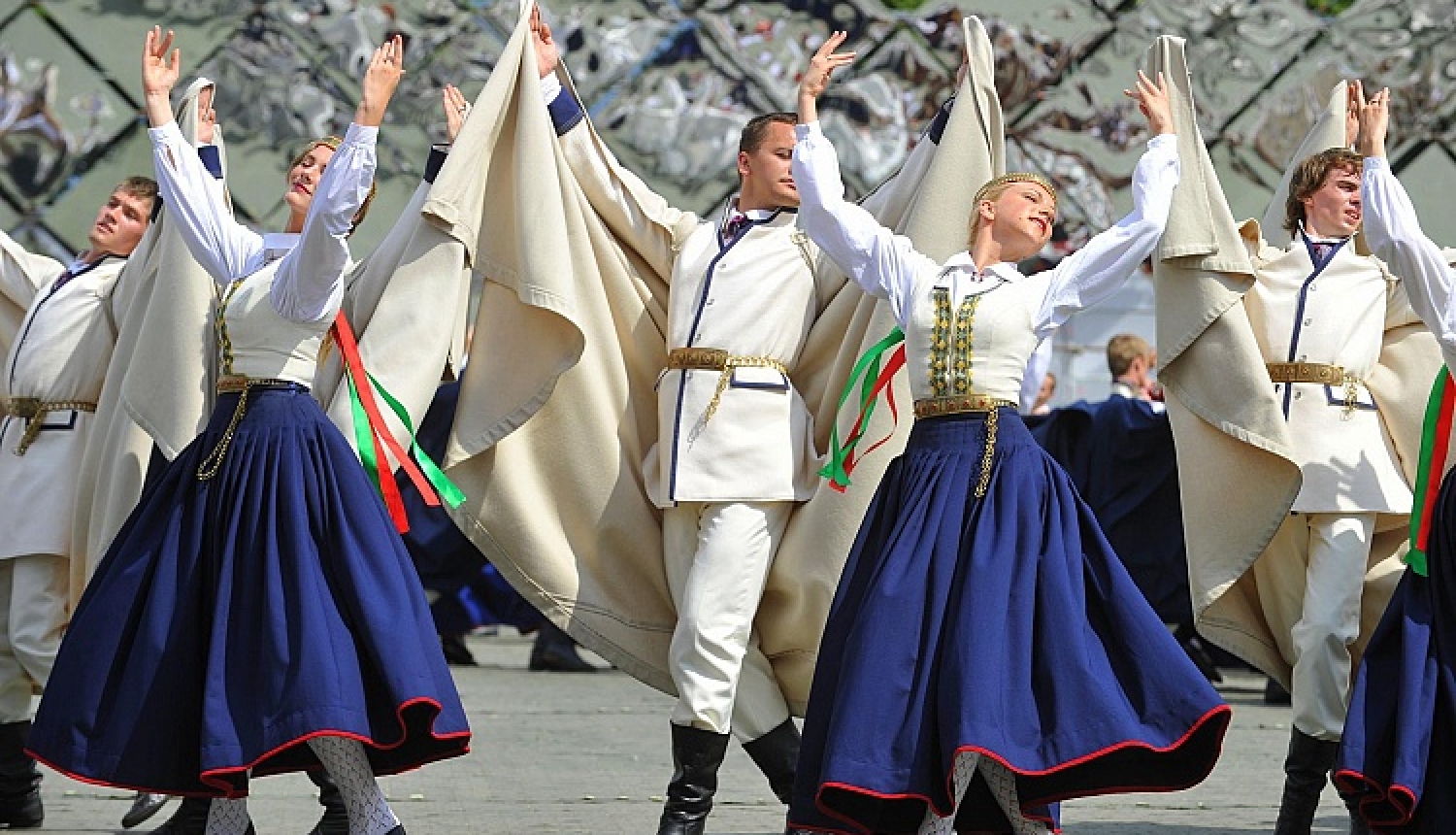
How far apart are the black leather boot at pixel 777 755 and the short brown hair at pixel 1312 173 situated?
71.1 inches

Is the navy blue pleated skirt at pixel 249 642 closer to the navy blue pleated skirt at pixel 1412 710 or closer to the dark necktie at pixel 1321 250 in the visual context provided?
the navy blue pleated skirt at pixel 1412 710

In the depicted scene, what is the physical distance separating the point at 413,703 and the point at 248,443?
647 millimetres

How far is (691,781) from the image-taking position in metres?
4.84

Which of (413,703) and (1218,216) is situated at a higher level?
(1218,216)

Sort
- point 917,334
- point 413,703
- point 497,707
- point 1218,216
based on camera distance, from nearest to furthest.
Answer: point 413,703, point 917,334, point 1218,216, point 497,707

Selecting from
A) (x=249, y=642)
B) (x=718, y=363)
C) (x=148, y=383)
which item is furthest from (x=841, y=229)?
(x=148, y=383)

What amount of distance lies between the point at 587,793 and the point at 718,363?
1238 millimetres

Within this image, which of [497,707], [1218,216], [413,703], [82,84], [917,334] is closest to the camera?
[413,703]

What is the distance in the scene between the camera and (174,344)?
541 centimetres

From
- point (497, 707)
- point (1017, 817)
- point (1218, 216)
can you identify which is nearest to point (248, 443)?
point (1017, 817)

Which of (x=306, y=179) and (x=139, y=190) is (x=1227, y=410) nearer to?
(x=306, y=179)

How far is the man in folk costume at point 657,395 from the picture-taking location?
199 inches

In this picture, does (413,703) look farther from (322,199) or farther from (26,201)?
(26,201)

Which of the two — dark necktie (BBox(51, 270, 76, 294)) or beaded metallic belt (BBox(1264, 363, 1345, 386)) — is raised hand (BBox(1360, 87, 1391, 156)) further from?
dark necktie (BBox(51, 270, 76, 294))
